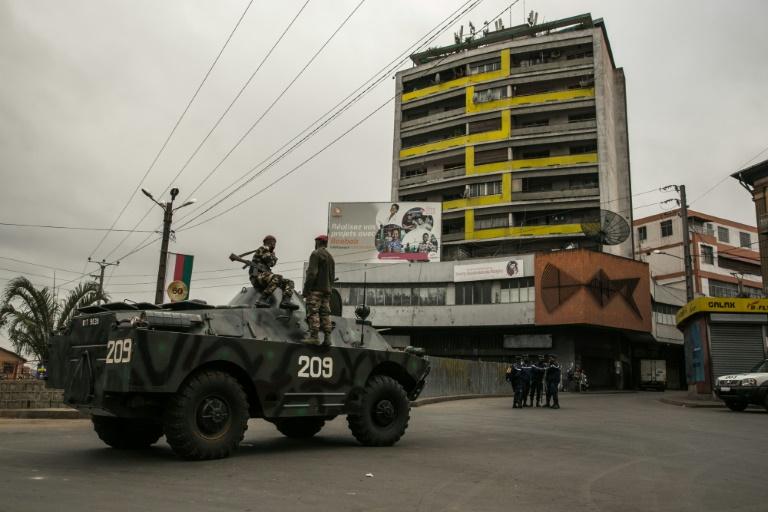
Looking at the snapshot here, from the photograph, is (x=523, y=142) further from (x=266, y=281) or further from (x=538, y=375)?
(x=266, y=281)

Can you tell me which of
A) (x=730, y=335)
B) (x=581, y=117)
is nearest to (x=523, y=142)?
(x=581, y=117)

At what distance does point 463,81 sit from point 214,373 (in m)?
54.1

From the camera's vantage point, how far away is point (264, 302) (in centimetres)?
884

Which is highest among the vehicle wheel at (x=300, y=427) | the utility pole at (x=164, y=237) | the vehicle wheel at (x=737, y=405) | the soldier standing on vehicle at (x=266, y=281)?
the utility pole at (x=164, y=237)

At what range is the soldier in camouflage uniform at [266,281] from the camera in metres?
8.86

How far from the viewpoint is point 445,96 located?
59.2 metres

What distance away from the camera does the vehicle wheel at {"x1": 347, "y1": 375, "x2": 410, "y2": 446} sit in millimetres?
9133

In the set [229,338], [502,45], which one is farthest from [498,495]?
[502,45]

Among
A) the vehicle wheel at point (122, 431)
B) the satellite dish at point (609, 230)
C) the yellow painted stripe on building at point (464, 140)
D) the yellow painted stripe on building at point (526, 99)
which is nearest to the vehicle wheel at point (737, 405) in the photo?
the vehicle wheel at point (122, 431)

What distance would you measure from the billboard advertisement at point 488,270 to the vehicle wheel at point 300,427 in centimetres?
3477

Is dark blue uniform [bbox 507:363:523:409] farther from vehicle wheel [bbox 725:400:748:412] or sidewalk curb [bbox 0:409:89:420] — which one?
sidewalk curb [bbox 0:409:89:420]

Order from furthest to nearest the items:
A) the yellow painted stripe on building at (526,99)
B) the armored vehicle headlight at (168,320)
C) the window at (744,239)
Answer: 1. the window at (744,239)
2. the yellow painted stripe on building at (526,99)
3. the armored vehicle headlight at (168,320)

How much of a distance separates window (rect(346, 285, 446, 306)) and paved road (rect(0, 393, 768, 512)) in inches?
1386

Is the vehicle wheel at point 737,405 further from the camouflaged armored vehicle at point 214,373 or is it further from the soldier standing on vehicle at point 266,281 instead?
the soldier standing on vehicle at point 266,281
